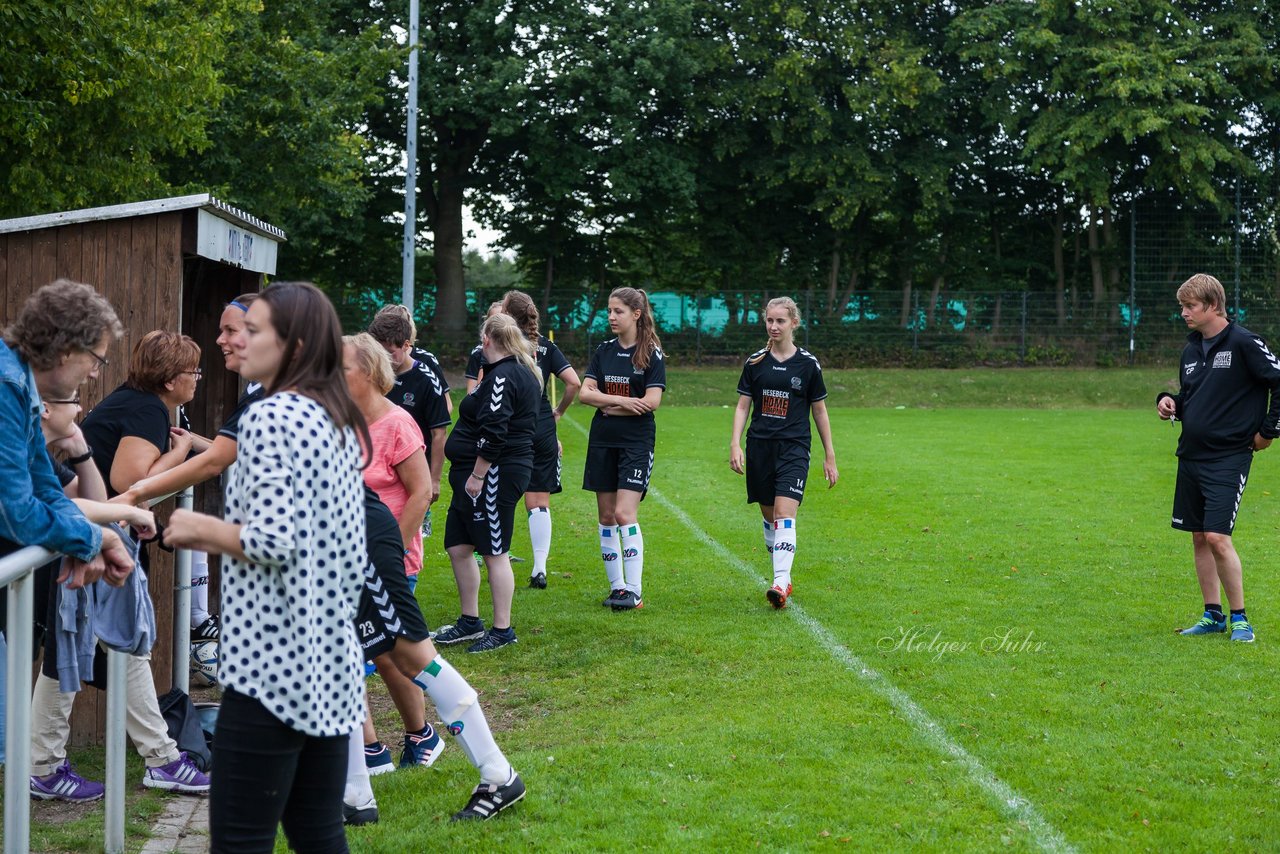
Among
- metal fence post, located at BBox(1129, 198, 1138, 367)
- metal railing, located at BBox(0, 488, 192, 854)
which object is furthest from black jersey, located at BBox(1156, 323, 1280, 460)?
metal fence post, located at BBox(1129, 198, 1138, 367)

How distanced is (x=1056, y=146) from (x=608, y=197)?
13.1 m

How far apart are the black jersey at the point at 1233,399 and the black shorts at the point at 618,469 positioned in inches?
134

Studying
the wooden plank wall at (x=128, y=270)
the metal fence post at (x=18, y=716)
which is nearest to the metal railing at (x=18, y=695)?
the metal fence post at (x=18, y=716)

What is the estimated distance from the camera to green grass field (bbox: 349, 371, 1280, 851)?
480cm

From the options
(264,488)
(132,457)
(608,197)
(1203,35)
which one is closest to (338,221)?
(608,197)

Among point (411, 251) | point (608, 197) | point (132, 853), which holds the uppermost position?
point (608, 197)

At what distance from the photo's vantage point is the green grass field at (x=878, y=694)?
15.7 feet

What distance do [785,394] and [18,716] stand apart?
608cm

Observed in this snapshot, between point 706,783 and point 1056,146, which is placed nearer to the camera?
point 706,783

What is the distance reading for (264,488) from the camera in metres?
3.08

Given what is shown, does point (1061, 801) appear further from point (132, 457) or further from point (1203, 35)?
point (1203, 35)

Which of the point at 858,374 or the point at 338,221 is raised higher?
the point at 338,221

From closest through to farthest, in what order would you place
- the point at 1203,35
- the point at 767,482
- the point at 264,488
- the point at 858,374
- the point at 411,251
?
the point at 264,488
the point at 767,482
the point at 411,251
the point at 858,374
the point at 1203,35

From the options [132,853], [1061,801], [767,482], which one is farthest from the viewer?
[767,482]
